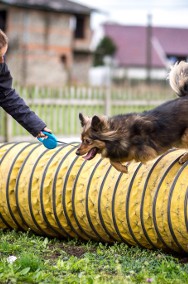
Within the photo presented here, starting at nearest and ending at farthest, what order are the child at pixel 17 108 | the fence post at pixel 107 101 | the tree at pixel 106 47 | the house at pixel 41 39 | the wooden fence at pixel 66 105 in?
1. the child at pixel 17 108
2. the wooden fence at pixel 66 105
3. the fence post at pixel 107 101
4. the house at pixel 41 39
5. the tree at pixel 106 47

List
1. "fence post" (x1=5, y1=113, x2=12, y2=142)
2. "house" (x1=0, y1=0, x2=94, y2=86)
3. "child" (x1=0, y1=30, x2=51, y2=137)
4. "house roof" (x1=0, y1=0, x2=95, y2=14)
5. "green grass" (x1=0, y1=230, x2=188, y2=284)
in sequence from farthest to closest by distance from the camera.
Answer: "house roof" (x1=0, y1=0, x2=95, y2=14), "house" (x1=0, y1=0, x2=94, y2=86), "fence post" (x1=5, y1=113, x2=12, y2=142), "child" (x1=0, y1=30, x2=51, y2=137), "green grass" (x1=0, y1=230, x2=188, y2=284)

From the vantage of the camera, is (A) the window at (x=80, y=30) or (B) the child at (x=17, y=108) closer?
(B) the child at (x=17, y=108)

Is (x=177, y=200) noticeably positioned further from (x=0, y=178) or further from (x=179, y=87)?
(x=0, y=178)

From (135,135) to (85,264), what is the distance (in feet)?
4.03

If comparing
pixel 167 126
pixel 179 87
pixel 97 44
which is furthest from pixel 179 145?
pixel 97 44

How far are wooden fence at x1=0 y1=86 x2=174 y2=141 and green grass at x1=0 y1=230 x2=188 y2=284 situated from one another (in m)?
8.56

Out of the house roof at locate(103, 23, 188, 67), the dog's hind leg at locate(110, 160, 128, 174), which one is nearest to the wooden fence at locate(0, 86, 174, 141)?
the dog's hind leg at locate(110, 160, 128, 174)

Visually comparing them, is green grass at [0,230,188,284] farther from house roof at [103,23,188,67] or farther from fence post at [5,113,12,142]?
house roof at [103,23,188,67]

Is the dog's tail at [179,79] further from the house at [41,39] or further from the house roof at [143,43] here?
the house roof at [143,43]

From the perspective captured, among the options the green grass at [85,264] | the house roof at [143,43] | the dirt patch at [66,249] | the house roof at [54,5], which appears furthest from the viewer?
the house roof at [143,43]

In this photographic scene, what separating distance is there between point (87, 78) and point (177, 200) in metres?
37.2

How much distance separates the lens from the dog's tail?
5988mm

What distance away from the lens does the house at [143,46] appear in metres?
69.5

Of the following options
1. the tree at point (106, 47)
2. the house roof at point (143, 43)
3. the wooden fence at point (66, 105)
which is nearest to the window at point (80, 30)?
the tree at point (106, 47)
